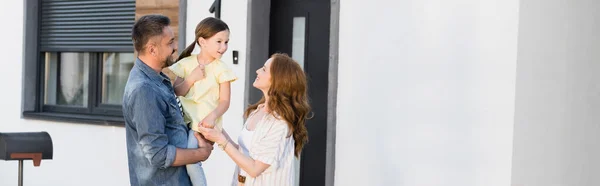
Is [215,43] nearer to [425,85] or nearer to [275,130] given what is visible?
[275,130]

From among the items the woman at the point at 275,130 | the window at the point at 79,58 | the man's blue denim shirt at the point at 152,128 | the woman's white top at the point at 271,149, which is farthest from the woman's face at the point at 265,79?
the window at the point at 79,58

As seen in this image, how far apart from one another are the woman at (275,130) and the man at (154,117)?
0.40 m

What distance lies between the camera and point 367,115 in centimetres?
645

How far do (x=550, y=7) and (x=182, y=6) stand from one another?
3.65 metres

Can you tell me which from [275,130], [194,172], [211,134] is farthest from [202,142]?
[275,130]

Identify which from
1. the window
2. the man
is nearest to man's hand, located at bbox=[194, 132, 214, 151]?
the man

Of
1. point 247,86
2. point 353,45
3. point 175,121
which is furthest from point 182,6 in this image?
point 175,121

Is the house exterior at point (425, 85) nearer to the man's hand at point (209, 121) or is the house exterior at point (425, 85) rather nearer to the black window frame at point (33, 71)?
the black window frame at point (33, 71)

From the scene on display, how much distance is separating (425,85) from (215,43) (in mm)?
1698

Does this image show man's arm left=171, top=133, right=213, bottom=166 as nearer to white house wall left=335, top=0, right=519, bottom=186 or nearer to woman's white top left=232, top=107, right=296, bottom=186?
woman's white top left=232, top=107, right=296, bottom=186

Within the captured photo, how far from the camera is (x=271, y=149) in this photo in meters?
4.36

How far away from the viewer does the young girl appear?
4.48 metres

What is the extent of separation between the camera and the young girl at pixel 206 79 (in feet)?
14.7

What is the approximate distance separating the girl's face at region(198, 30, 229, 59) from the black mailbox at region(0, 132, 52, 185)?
138 cm
